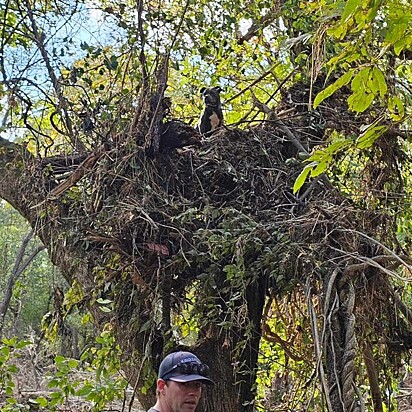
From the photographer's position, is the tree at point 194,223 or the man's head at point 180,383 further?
the tree at point 194,223

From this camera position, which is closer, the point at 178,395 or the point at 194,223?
the point at 178,395

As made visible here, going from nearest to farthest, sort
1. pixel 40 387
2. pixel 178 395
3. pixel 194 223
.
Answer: pixel 178 395, pixel 194 223, pixel 40 387

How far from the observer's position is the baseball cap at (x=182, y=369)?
2475mm

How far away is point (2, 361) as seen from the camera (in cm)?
386

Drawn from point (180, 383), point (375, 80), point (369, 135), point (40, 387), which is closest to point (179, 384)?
point (180, 383)

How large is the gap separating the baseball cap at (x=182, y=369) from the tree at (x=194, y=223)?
0.73 meters

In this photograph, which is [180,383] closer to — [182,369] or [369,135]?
[182,369]

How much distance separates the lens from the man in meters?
2.42

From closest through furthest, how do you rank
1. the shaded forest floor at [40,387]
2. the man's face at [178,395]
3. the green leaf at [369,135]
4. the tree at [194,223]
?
the green leaf at [369,135], the man's face at [178,395], the tree at [194,223], the shaded forest floor at [40,387]

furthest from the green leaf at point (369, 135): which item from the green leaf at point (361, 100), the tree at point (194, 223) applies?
the tree at point (194, 223)

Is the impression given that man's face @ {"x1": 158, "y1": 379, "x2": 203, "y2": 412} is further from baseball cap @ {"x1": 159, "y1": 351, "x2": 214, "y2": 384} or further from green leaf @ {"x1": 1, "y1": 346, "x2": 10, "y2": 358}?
green leaf @ {"x1": 1, "y1": 346, "x2": 10, "y2": 358}

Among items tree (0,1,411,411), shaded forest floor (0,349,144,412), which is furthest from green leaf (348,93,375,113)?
shaded forest floor (0,349,144,412)

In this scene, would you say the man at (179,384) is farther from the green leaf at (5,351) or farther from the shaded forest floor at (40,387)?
the shaded forest floor at (40,387)

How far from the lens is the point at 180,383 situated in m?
2.45
